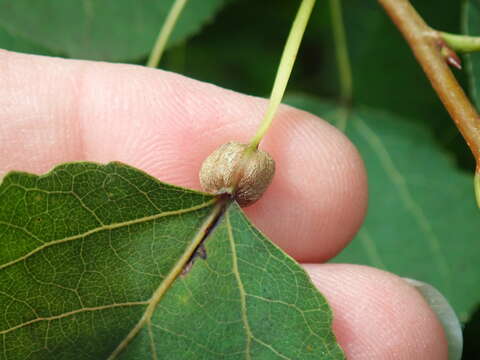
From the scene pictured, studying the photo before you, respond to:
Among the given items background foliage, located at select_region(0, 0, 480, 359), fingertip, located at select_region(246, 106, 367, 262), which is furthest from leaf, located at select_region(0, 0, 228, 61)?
fingertip, located at select_region(246, 106, 367, 262)

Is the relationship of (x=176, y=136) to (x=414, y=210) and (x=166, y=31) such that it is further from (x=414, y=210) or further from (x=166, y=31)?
(x=414, y=210)

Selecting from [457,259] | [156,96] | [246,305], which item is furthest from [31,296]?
[457,259]

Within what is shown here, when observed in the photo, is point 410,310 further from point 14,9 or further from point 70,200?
point 14,9

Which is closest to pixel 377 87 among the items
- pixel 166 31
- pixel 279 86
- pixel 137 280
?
pixel 166 31

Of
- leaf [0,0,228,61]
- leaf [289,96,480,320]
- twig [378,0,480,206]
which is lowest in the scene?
leaf [289,96,480,320]

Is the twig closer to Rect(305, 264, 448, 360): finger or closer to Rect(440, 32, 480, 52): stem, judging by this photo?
Rect(440, 32, 480, 52): stem

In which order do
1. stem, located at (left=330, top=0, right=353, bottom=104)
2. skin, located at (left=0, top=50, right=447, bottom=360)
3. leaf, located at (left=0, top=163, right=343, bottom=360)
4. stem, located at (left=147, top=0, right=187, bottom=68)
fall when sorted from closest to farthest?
leaf, located at (left=0, top=163, right=343, bottom=360) < skin, located at (left=0, top=50, right=447, bottom=360) < stem, located at (left=147, top=0, right=187, bottom=68) < stem, located at (left=330, top=0, right=353, bottom=104)
